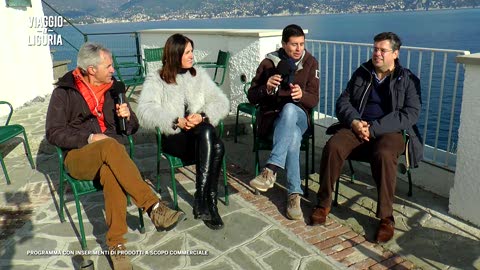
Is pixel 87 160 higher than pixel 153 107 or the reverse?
the reverse

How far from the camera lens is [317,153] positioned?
4.66 meters

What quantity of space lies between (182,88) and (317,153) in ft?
6.44

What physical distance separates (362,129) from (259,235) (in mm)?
1121

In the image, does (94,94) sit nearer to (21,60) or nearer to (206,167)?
(206,167)

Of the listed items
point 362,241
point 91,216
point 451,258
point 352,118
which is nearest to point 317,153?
point 352,118

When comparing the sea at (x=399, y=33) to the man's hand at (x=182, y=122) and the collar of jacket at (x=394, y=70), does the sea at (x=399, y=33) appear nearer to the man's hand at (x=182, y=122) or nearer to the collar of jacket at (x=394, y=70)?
the collar of jacket at (x=394, y=70)

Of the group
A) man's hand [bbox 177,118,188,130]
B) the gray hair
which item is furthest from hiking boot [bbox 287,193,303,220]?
the gray hair

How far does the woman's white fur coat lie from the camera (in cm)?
321

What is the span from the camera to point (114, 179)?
8.93 feet

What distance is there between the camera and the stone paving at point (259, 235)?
269 centimetres

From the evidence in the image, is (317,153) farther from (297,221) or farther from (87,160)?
(87,160)

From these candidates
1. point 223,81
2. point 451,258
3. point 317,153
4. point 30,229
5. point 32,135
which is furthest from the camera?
point 223,81

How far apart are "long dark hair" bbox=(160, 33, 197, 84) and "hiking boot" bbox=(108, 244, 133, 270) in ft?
4.56

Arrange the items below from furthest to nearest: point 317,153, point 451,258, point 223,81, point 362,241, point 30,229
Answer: point 223,81
point 317,153
point 30,229
point 362,241
point 451,258
